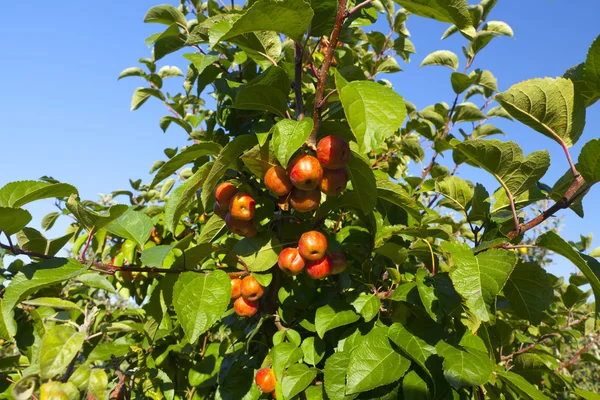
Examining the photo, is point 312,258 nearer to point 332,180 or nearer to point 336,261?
point 336,261

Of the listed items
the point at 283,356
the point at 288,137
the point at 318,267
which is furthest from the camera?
the point at 283,356

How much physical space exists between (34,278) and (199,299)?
52cm

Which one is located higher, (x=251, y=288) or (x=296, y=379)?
(x=251, y=288)

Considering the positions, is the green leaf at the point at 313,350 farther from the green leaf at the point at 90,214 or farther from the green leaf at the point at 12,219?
the green leaf at the point at 12,219

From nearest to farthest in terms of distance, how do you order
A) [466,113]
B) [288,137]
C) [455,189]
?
[288,137] < [455,189] < [466,113]

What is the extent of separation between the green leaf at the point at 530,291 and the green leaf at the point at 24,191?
61.4 inches

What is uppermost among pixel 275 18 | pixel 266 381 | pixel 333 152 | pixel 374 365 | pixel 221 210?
pixel 275 18

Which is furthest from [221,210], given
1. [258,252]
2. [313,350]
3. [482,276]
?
[482,276]

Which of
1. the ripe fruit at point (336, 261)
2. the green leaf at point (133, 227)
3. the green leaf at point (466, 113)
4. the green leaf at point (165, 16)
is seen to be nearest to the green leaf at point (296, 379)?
the ripe fruit at point (336, 261)

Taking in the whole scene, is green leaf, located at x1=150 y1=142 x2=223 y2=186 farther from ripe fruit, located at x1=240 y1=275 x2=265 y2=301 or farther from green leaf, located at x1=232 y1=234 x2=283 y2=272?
ripe fruit, located at x1=240 y1=275 x2=265 y2=301

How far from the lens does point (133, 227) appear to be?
5.85ft

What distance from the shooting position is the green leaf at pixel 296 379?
154 centimetres

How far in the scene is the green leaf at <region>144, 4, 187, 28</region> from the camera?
2162 millimetres

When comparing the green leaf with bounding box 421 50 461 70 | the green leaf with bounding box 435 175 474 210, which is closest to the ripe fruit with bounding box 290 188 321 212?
the green leaf with bounding box 435 175 474 210
